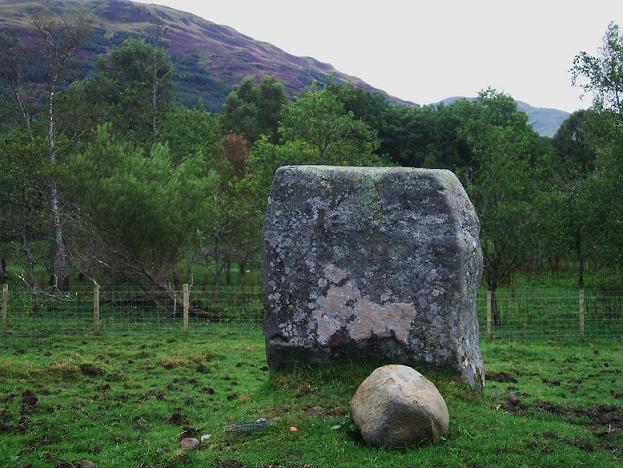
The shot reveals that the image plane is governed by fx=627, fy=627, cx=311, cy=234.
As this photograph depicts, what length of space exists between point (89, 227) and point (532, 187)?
58.6 feet

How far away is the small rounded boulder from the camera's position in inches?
280

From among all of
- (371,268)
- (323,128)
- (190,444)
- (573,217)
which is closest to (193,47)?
(323,128)

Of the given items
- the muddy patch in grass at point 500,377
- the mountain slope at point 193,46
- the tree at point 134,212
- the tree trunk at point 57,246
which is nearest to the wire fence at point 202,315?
the tree at point 134,212

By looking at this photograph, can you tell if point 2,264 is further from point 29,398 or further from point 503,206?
point 503,206

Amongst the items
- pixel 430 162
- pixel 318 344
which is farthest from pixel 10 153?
pixel 430 162

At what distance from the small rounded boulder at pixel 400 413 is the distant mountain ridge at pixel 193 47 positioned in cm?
9624

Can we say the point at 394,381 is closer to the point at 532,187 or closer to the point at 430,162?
the point at 532,187

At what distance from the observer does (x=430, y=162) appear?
150ft

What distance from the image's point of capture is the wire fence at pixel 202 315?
65.4 feet

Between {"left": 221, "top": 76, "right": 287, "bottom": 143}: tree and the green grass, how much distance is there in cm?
3844

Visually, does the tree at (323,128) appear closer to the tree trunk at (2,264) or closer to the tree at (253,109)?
the tree trunk at (2,264)

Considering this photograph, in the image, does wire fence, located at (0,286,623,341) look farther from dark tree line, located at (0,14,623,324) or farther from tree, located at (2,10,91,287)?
tree, located at (2,10,91,287)

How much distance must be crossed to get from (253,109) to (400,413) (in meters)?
47.7

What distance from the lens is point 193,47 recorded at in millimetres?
135125
